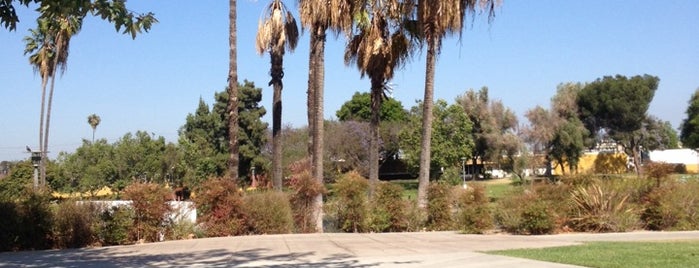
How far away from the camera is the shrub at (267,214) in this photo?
19.0m

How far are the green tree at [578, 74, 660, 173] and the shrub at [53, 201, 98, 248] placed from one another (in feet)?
199

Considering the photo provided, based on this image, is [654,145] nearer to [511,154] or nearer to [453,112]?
[511,154]

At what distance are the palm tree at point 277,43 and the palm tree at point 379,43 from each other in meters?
2.42

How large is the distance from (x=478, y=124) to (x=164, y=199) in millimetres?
55212

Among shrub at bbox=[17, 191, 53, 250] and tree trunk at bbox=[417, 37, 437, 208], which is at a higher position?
tree trunk at bbox=[417, 37, 437, 208]

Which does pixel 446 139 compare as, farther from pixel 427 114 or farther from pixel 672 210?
pixel 672 210

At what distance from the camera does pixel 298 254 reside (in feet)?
45.0

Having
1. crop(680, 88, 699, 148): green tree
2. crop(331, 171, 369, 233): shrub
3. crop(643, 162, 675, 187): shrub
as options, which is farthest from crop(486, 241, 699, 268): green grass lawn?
crop(680, 88, 699, 148): green tree

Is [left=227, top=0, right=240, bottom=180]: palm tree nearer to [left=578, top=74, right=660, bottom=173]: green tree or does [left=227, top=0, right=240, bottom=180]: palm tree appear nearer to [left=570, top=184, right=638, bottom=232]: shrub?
[left=570, top=184, right=638, bottom=232]: shrub

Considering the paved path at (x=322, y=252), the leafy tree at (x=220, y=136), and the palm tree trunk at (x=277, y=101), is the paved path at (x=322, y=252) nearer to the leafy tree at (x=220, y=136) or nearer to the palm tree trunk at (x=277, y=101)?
the palm tree trunk at (x=277, y=101)

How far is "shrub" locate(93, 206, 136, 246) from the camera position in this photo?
672 inches

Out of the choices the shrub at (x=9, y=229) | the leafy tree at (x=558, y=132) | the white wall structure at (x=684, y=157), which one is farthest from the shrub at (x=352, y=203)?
the white wall structure at (x=684, y=157)

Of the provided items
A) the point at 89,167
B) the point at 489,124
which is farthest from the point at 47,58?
the point at 489,124

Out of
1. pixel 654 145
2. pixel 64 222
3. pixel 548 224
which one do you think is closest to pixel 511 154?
pixel 654 145
